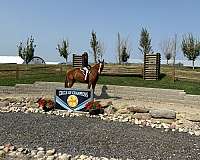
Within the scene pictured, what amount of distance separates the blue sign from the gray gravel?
5.40ft

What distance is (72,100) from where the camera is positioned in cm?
1316

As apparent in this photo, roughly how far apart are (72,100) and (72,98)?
0.11 meters

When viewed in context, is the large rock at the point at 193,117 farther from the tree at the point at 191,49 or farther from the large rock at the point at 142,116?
the tree at the point at 191,49

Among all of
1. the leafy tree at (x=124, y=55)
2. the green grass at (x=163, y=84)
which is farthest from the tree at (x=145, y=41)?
the green grass at (x=163, y=84)

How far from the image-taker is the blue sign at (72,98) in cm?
1299

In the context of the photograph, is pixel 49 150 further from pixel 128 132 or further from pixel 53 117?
pixel 53 117

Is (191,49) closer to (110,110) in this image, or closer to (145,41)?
(145,41)

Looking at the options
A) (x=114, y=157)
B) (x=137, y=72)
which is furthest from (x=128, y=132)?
(x=137, y=72)

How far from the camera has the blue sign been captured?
42.6 ft

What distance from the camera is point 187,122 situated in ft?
36.1

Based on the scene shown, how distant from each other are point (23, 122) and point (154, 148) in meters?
4.68

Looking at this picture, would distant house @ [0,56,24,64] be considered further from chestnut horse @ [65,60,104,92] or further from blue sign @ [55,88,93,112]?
blue sign @ [55,88,93,112]

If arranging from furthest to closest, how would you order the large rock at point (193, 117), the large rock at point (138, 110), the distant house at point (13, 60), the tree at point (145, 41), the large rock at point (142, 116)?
the distant house at point (13, 60)
the tree at point (145, 41)
the large rock at point (138, 110)
the large rock at point (142, 116)
the large rock at point (193, 117)

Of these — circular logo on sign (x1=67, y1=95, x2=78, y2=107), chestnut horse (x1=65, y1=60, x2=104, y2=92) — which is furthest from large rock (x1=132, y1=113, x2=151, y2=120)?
chestnut horse (x1=65, y1=60, x2=104, y2=92)
